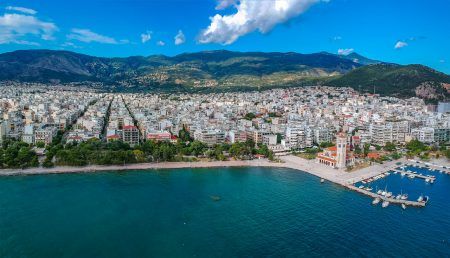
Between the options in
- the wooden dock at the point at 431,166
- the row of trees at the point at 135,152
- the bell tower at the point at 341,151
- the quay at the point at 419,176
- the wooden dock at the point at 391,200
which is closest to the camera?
the wooden dock at the point at 391,200

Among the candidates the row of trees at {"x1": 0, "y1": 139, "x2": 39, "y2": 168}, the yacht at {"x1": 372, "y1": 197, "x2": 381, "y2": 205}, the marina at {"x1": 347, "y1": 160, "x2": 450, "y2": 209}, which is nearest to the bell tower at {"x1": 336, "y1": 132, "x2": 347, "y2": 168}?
the marina at {"x1": 347, "y1": 160, "x2": 450, "y2": 209}

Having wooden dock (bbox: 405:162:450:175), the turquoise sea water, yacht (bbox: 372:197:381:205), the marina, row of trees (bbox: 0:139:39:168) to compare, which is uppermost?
row of trees (bbox: 0:139:39:168)

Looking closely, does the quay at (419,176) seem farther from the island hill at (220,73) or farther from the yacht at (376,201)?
the island hill at (220,73)

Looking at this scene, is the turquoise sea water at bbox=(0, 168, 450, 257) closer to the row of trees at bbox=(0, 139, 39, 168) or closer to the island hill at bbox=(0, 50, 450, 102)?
the row of trees at bbox=(0, 139, 39, 168)

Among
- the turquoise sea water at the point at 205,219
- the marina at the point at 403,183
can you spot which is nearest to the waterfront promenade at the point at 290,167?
the marina at the point at 403,183

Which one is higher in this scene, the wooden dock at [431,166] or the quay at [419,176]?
the wooden dock at [431,166]

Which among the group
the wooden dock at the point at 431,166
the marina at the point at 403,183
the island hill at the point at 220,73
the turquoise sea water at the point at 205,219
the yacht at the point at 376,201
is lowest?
the turquoise sea water at the point at 205,219

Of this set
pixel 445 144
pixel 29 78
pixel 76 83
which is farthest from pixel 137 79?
pixel 445 144

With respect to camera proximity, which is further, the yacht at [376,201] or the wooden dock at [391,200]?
the yacht at [376,201]
